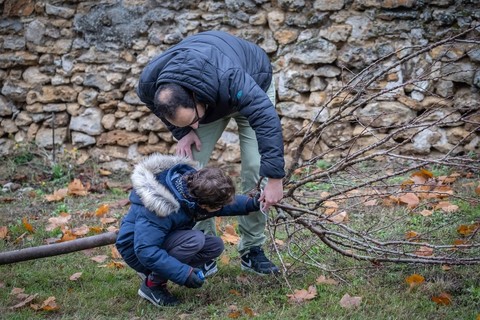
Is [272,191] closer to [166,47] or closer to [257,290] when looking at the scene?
[257,290]

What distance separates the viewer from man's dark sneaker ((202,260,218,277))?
11.8 feet

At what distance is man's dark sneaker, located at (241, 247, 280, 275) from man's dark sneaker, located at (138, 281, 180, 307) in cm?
55

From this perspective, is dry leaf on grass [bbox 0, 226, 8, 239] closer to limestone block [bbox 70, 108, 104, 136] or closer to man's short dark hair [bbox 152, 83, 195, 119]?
limestone block [bbox 70, 108, 104, 136]

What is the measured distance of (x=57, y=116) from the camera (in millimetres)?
6387

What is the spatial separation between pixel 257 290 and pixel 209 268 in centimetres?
38

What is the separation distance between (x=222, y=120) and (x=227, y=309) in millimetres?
1106

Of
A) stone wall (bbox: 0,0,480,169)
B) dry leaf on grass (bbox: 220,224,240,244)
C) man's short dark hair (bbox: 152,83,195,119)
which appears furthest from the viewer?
stone wall (bbox: 0,0,480,169)

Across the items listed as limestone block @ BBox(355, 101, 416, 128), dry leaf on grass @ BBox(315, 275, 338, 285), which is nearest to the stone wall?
limestone block @ BBox(355, 101, 416, 128)

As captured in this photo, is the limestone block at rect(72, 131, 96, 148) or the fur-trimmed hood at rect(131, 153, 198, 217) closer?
the fur-trimmed hood at rect(131, 153, 198, 217)

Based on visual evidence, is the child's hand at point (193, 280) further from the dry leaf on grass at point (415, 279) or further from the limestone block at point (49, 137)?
the limestone block at point (49, 137)

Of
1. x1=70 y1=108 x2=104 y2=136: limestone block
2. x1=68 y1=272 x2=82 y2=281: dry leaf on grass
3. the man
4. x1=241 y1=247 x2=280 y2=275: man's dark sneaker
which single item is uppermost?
the man

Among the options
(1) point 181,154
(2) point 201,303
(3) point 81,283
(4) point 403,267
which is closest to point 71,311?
(3) point 81,283

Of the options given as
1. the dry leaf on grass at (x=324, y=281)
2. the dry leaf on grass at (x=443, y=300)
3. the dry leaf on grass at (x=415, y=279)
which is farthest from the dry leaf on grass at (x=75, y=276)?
the dry leaf on grass at (x=443, y=300)

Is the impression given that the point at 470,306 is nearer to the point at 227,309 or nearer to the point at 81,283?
the point at 227,309
